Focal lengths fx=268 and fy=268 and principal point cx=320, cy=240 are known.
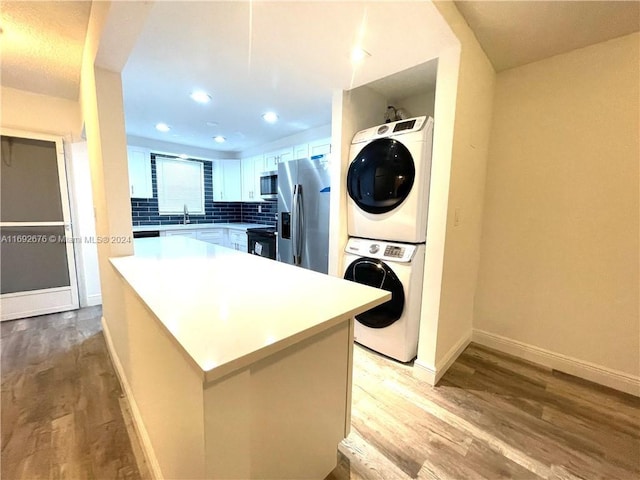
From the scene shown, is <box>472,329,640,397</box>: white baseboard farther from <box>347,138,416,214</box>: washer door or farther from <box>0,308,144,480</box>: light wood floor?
<box>0,308,144,480</box>: light wood floor

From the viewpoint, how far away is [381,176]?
199 cm

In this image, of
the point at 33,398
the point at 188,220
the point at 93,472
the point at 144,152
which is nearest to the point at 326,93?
the point at 93,472

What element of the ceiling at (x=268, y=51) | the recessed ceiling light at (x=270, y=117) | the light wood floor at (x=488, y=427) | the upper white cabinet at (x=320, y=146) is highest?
the recessed ceiling light at (x=270, y=117)

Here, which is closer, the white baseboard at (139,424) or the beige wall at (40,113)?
the white baseboard at (139,424)

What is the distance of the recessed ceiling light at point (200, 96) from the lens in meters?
2.35

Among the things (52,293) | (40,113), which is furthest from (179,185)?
(52,293)

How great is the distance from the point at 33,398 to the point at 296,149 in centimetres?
333

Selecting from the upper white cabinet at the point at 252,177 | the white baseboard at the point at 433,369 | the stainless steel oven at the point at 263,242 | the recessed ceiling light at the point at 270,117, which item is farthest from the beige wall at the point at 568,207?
→ the upper white cabinet at the point at 252,177

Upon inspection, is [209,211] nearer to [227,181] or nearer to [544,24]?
[227,181]

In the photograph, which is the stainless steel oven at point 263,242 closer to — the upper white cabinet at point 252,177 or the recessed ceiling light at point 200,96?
the upper white cabinet at point 252,177

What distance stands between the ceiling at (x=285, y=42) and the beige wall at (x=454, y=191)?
0.14 metres

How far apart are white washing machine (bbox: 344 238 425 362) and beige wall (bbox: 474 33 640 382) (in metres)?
0.82

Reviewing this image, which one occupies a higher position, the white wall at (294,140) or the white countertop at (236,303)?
the white wall at (294,140)

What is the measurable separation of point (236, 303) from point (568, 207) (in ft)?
7.65
